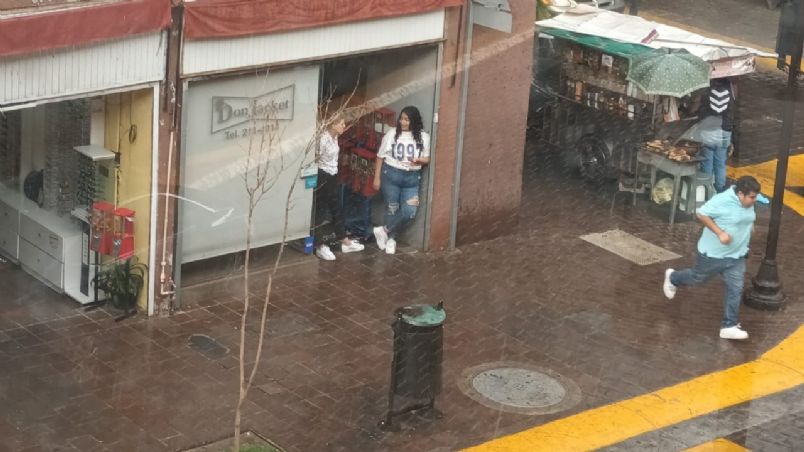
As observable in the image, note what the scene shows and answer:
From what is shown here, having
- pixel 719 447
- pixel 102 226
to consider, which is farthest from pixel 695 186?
pixel 102 226

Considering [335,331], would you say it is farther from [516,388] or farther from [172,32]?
[172,32]

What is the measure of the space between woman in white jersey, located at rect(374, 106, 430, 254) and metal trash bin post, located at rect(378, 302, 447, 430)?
375 centimetres

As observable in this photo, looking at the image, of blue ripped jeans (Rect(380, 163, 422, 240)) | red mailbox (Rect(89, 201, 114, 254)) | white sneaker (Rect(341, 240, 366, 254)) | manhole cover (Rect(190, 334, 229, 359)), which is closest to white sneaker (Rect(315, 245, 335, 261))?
white sneaker (Rect(341, 240, 366, 254))

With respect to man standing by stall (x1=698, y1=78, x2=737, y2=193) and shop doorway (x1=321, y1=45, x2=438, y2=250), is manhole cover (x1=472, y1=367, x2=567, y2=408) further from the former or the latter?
man standing by stall (x1=698, y1=78, x2=737, y2=193)

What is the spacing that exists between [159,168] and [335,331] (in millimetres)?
2132

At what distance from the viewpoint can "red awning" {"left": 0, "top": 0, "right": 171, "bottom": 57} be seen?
1102 centimetres

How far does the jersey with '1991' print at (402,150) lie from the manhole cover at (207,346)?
3.04m

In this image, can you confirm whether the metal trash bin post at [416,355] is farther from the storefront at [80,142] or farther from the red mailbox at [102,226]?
the red mailbox at [102,226]

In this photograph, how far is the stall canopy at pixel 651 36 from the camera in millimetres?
16875

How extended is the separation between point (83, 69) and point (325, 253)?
3809 mm

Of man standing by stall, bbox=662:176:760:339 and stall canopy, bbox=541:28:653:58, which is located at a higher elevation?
stall canopy, bbox=541:28:653:58

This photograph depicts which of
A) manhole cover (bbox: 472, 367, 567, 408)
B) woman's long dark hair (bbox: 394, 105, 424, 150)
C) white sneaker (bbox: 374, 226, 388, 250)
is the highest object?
woman's long dark hair (bbox: 394, 105, 424, 150)

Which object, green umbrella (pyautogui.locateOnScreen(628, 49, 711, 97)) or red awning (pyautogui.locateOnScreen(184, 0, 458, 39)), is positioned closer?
red awning (pyautogui.locateOnScreen(184, 0, 458, 39))

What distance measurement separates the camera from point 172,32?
12.2m
